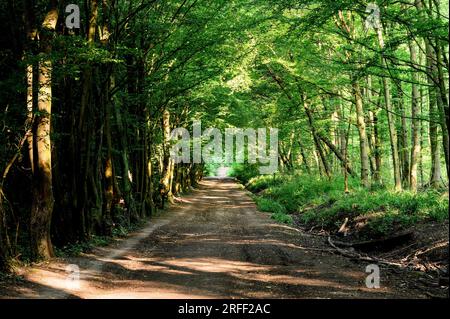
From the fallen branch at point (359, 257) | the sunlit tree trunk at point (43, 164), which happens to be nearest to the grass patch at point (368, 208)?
the fallen branch at point (359, 257)

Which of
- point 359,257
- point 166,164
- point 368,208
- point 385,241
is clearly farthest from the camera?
point 166,164

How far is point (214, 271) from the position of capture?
9.55 m

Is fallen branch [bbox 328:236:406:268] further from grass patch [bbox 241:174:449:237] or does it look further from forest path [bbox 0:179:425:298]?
grass patch [bbox 241:174:449:237]

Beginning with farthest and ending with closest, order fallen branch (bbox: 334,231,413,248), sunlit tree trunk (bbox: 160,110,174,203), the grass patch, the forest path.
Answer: sunlit tree trunk (bbox: 160,110,174,203) → the grass patch → fallen branch (bbox: 334,231,413,248) → the forest path

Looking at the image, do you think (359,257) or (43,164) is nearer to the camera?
(43,164)

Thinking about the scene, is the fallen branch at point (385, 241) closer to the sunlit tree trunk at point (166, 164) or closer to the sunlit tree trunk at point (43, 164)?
the sunlit tree trunk at point (43, 164)

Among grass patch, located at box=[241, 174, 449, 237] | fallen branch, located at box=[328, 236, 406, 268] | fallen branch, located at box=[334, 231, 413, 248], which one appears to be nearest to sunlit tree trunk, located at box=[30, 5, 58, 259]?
fallen branch, located at box=[328, 236, 406, 268]

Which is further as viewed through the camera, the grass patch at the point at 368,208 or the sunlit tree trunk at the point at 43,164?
the grass patch at the point at 368,208

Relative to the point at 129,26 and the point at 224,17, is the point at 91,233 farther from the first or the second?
the point at 224,17

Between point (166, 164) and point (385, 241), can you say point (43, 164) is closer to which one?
point (385, 241)

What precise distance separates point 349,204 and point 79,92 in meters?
10.0

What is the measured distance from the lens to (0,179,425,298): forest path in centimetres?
772

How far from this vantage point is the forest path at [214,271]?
7.72 metres

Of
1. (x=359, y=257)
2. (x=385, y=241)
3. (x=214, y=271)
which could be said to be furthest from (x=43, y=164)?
(x=385, y=241)
